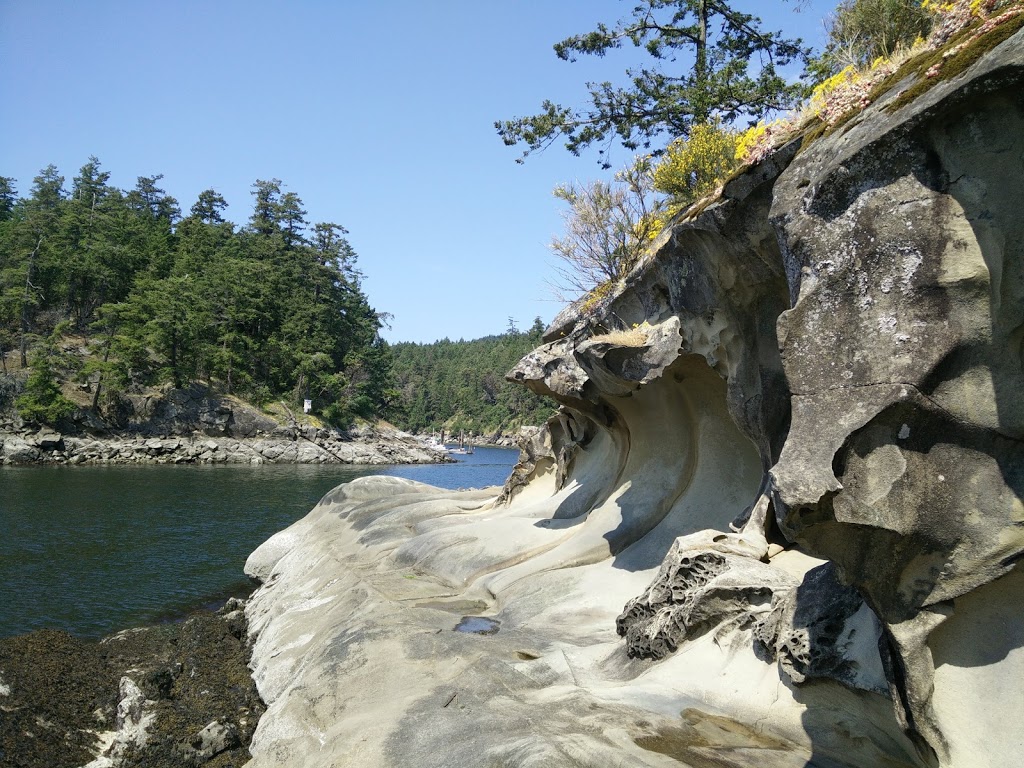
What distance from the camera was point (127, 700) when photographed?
10.5 metres

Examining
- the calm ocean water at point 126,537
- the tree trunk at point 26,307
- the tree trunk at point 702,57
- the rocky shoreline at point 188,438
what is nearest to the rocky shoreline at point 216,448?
the rocky shoreline at point 188,438

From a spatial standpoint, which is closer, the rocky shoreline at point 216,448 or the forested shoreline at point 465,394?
the rocky shoreline at point 216,448

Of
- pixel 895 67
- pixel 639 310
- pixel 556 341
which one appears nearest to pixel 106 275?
pixel 556 341

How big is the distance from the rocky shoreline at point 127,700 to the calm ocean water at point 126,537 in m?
1.76

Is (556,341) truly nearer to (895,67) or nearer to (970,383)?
(895,67)

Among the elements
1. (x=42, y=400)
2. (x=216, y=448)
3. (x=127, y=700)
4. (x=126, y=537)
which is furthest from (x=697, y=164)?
→ (x=42, y=400)

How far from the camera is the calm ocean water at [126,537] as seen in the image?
15.8 meters

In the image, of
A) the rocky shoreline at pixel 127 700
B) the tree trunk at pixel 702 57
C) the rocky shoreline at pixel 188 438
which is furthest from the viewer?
the rocky shoreline at pixel 188 438

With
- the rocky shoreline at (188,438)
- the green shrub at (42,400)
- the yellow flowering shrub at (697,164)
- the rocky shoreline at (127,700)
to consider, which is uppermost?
the yellow flowering shrub at (697,164)

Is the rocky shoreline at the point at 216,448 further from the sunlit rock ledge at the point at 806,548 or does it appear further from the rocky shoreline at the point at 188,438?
Result: the sunlit rock ledge at the point at 806,548

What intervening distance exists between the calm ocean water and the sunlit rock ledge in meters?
6.46

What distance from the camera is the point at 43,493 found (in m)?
30.8

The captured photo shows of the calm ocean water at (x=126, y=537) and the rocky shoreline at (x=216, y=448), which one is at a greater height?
the rocky shoreline at (x=216, y=448)

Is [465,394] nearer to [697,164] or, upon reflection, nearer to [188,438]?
[188,438]
